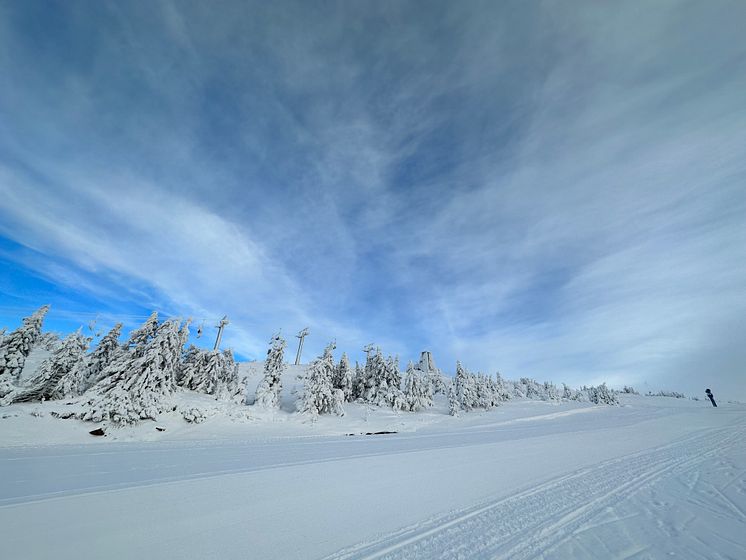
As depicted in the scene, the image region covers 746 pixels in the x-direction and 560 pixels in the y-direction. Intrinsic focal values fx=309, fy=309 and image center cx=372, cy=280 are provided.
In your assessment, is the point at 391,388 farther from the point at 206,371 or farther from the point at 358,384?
the point at 206,371

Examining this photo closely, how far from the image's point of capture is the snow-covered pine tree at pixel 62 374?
2706 cm

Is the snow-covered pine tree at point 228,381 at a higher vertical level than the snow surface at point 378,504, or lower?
higher

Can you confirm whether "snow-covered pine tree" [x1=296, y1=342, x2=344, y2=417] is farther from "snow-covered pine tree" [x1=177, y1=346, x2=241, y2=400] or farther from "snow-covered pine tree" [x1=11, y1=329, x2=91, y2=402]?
"snow-covered pine tree" [x1=11, y1=329, x2=91, y2=402]

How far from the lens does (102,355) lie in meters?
33.3

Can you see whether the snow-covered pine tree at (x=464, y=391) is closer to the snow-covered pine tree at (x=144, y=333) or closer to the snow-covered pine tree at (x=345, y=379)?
the snow-covered pine tree at (x=345, y=379)

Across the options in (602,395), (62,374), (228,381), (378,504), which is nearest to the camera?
(378,504)

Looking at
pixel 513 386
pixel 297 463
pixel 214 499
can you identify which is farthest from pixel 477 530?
pixel 513 386

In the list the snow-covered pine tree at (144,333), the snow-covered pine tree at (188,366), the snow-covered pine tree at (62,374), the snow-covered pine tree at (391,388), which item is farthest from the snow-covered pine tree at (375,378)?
the snow-covered pine tree at (62,374)

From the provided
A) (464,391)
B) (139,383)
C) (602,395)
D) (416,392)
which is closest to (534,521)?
(139,383)

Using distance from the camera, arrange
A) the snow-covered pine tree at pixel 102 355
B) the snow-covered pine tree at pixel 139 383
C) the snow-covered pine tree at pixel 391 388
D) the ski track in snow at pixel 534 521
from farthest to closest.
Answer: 1. the snow-covered pine tree at pixel 391 388
2. the snow-covered pine tree at pixel 102 355
3. the snow-covered pine tree at pixel 139 383
4. the ski track in snow at pixel 534 521

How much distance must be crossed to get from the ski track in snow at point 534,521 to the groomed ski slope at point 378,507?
3cm

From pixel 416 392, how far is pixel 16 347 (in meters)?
42.2

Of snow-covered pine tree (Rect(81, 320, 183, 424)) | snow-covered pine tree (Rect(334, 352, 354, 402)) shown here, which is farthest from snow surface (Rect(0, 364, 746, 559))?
snow-covered pine tree (Rect(334, 352, 354, 402))

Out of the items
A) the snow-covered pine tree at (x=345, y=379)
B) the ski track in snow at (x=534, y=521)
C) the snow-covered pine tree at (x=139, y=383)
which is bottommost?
the ski track in snow at (x=534, y=521)
